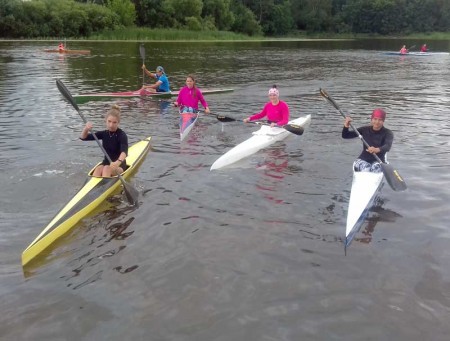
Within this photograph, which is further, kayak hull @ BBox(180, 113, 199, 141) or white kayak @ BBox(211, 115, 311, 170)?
kayak hull @ BBox(180, 113, 199, 141)

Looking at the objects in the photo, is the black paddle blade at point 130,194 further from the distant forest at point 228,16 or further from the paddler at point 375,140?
the distant forest at point 228,16

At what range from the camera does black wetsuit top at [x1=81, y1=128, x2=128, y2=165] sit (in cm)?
885

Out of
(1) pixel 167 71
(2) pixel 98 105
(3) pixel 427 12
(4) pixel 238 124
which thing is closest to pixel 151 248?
(4) pixel 238 124

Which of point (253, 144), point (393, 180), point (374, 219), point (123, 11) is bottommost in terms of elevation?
point (374, 219)

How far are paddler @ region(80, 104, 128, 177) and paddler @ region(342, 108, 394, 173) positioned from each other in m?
4.53

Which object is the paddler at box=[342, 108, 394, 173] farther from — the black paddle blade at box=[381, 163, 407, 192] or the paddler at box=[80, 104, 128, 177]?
the paddler at box=[80, 104, 128, 177]

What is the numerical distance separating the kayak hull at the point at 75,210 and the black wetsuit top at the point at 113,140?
1.66ft

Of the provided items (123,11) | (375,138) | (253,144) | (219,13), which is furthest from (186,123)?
(219,13)

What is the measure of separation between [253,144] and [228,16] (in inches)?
3156

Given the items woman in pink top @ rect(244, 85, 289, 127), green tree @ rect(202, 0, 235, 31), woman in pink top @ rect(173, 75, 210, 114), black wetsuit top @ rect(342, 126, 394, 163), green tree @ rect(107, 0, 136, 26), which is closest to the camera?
black wetsuit top @ rect(342, 126, 394, 163)

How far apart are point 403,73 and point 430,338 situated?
2953cm

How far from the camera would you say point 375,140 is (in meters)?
9.33

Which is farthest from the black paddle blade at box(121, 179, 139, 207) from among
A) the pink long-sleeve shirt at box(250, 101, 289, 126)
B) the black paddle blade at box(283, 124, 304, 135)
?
the pink long-sleeve shirt at box(250, 101, 289, 126)

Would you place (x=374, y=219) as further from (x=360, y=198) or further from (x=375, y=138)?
(x=375, y=138)
